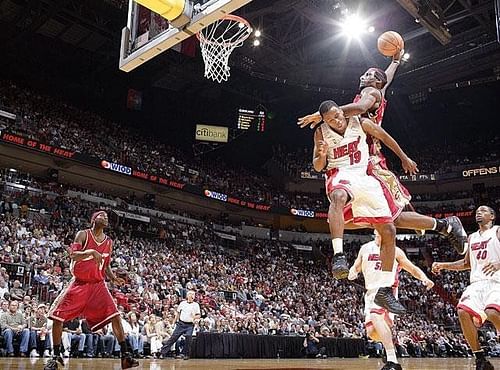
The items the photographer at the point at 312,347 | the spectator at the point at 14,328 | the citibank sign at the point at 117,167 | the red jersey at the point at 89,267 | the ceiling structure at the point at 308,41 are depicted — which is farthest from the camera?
the citibank sign at the point at 117,167

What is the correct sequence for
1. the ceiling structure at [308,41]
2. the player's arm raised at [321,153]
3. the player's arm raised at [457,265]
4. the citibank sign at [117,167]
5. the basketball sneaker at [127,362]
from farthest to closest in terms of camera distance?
the citibank sign at [117,167] < the ceiling structure at [308,41] < the player's arm raised at [457,265] < the basketball sneaker at [127,362] < the player's arm raised at [321,153]

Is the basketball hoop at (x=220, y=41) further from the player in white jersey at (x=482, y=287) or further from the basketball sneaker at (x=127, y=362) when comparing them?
the basketball sneaker at (x=127, y=362)

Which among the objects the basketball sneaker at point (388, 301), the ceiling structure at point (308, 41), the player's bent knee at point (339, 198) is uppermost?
the ceiling structure at point (308, 41)

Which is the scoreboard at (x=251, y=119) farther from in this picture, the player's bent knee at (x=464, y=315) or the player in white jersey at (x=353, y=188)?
the player in white jersey at (x=353, y=188)

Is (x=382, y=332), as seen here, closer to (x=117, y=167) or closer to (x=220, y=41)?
(x=220, y=41)

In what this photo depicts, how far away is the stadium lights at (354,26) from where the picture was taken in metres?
18.3

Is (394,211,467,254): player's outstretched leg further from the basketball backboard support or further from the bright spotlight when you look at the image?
the bright spotlight

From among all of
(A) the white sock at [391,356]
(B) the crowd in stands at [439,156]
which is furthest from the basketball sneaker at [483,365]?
(B) the crowd in stands at [439,156]

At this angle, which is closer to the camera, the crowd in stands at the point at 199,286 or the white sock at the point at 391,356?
the white sock at the point at 391,356

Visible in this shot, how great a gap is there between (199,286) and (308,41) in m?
11.2

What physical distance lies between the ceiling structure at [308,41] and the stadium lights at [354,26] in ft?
0.79

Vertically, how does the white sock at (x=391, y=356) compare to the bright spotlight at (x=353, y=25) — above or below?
below

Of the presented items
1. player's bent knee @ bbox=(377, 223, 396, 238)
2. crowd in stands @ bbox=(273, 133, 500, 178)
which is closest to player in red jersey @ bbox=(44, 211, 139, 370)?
player's bent knee @ bbox=(377, 223, 396, 238)

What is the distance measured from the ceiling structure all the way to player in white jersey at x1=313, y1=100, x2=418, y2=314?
45.2 feet
